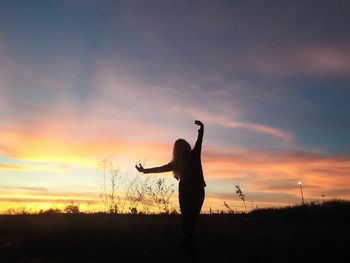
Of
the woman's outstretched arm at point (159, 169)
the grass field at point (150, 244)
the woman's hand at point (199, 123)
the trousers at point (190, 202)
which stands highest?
the woman's hand at point (199, 123)

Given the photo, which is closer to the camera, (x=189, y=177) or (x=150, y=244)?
(x=189, y=177)

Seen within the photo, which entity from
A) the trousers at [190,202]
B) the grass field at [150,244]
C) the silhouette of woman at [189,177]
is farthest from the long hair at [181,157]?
the grass field at [150,244]

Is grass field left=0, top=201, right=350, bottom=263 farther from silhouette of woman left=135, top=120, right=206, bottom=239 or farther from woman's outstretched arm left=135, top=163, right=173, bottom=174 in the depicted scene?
woman's outstretched arm left=135, top=163, right=173, bottom=174

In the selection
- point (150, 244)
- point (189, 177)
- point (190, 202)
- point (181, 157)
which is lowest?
point (150, 244)

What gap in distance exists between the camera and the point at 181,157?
8.09 meters

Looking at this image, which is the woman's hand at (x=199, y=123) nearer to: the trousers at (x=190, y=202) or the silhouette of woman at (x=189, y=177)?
the silhouette of woman at (x=189, y=177)

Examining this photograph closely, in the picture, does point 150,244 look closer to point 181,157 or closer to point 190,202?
point 190,202

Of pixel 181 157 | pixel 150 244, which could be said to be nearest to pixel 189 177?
pixel 181 157

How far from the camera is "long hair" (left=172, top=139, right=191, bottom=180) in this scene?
8070mm

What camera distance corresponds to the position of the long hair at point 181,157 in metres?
8.07

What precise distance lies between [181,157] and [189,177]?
412 millimetres

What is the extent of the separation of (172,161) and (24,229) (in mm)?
4796

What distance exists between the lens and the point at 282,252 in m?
9.17

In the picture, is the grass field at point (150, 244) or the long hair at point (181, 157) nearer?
the long hair at point (181, 157)
